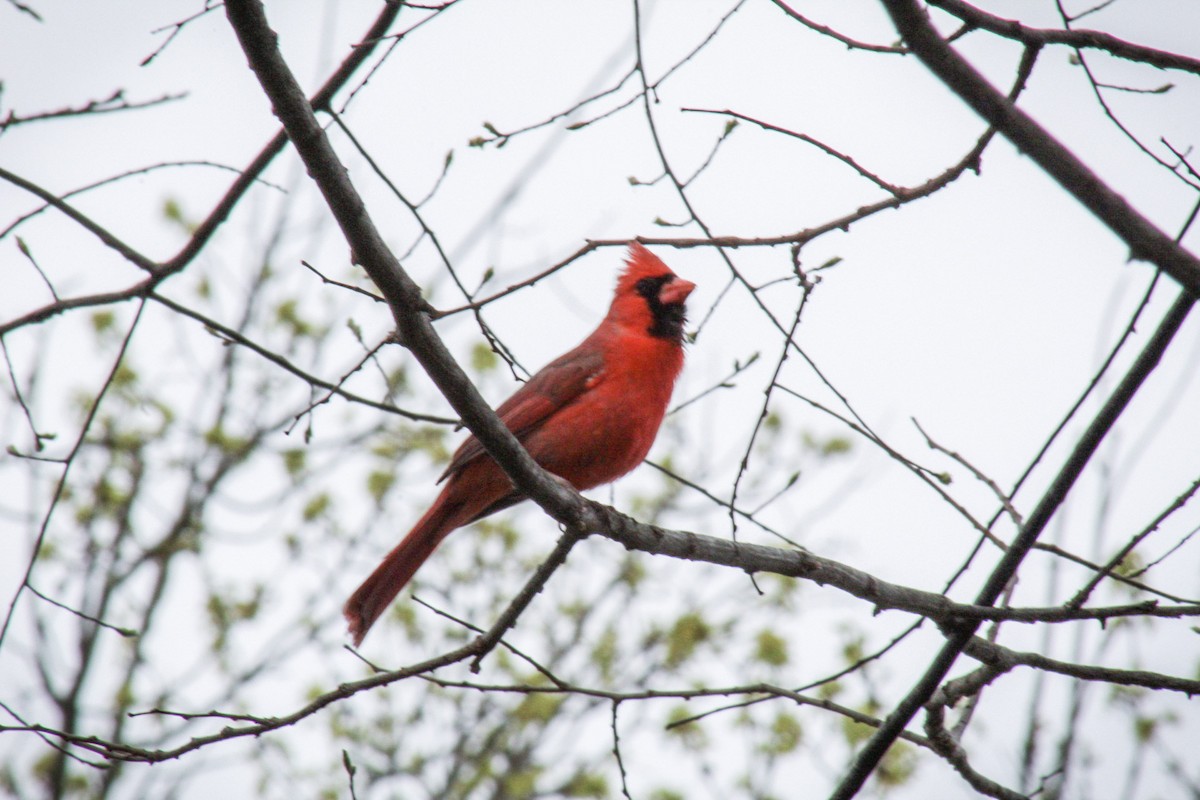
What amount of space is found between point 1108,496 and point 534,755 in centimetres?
438

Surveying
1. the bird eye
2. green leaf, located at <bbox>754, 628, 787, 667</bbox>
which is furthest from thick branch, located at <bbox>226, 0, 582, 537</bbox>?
green leaf, located at <bbox>754, 628, 787, 667</bbox>

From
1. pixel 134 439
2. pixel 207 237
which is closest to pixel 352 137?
pixel 207 237

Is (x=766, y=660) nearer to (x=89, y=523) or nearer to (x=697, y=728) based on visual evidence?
(x=697, y=728)

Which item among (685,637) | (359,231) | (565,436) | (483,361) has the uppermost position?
(483,361)

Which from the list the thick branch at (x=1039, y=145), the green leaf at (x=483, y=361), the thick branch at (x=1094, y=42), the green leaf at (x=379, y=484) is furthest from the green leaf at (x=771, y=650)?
the thick branch at (x=1039, y=145)

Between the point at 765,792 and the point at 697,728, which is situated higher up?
the point at 697,728

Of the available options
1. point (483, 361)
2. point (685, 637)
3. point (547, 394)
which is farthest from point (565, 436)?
point (685, 637)

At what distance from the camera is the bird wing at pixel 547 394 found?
427 cm

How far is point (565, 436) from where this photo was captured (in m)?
4.19

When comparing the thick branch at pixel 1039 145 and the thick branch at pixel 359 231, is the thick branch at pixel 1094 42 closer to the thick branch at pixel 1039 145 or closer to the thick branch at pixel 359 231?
the thick branch at pixel 1039 145

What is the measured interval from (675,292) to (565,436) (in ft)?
2.96

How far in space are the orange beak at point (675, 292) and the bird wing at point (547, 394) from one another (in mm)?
435

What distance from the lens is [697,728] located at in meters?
6.86

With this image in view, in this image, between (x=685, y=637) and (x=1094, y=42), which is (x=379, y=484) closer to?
(x=685, y=637)
